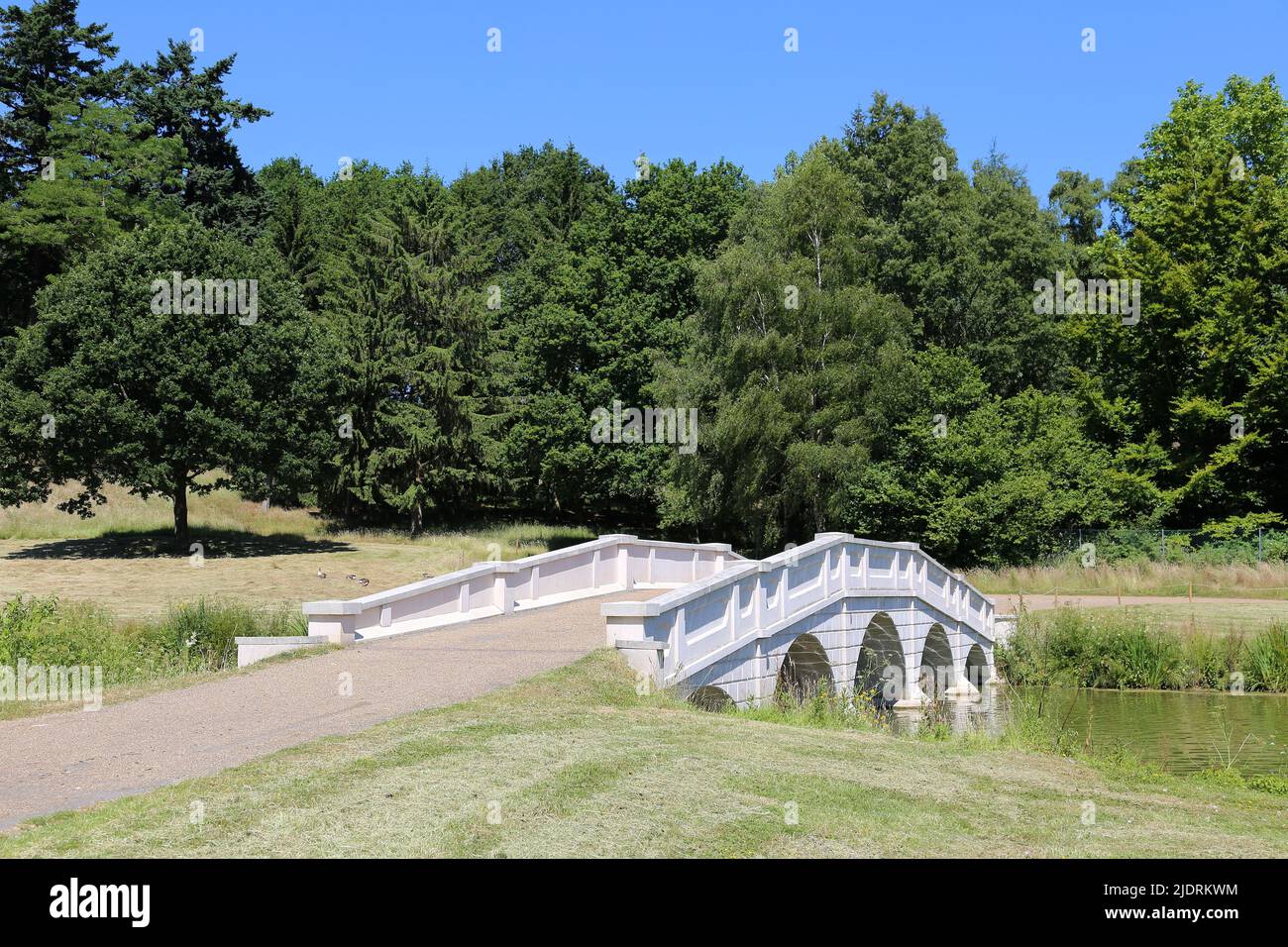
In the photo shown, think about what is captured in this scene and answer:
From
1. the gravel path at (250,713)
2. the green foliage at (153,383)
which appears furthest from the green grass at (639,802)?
the green foliage at (153,383)

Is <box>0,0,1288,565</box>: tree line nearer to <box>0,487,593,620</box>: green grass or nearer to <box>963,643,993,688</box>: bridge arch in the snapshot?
<box>0,487,593,620</box>: green grass

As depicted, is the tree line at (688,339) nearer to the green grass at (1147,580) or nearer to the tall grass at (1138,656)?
the green grass at (1147,580)

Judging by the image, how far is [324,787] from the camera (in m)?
8.16

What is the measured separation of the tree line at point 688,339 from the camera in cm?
4094

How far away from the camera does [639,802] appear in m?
8.10

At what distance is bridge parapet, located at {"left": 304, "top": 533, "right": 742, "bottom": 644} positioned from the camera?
16469 millimetres

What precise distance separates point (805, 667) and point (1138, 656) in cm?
721

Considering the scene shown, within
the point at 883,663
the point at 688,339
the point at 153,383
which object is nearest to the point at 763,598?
the point at 883,663

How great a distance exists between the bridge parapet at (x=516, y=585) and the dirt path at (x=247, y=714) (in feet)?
1.68

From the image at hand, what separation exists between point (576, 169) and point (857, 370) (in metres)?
41.5

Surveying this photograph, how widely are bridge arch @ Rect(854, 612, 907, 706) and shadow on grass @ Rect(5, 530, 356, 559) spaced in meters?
24.1

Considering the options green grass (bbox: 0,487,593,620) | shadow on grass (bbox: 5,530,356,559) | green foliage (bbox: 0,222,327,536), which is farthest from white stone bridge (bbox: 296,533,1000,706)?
shadow on grass (bbox: 5,530,356,559)

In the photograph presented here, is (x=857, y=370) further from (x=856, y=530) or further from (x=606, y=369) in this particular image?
(x=606, y=369)
